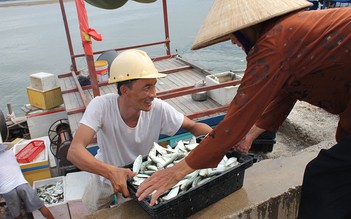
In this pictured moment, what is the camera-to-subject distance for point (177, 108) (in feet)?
22.9

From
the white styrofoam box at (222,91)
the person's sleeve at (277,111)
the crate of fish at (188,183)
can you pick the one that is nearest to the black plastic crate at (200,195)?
the crate of fish at (188,183)

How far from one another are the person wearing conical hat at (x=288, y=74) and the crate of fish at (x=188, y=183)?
0.11 metres

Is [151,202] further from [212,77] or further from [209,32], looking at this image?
[212,77]

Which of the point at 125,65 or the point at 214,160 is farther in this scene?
the point at 125,65

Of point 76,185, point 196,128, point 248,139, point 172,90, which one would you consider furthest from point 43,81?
point 248,139

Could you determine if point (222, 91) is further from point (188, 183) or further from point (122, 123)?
point (188, 183)

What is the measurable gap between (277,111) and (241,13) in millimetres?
1202

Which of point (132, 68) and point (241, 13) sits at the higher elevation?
point (241, 13)

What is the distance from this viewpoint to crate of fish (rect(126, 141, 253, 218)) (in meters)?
2.16

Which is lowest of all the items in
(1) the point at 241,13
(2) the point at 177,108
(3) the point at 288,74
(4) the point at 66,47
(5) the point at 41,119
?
(4) the point at 66,47

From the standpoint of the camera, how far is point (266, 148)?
14.1 ft

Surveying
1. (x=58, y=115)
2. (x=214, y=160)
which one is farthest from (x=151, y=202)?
(x=58, y=115)

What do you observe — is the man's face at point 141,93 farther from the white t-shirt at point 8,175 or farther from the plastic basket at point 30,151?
the plastic basket at point 30,151

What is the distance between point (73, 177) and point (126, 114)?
358 centimetres
